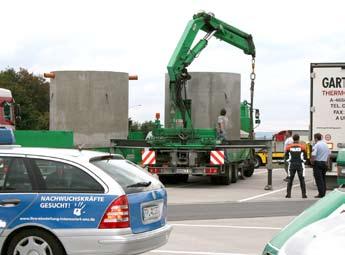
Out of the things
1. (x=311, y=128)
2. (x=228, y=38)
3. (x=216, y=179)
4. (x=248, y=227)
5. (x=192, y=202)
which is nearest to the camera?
(x=248, y=227)

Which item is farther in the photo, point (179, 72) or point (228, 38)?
point (228, 38)

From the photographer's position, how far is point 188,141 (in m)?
21.9

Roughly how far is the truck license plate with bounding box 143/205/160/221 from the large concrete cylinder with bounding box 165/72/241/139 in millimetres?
16122

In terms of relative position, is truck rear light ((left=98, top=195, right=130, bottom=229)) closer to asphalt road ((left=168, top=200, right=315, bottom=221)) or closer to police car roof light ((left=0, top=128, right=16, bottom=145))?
police car roof light ((left=0, top=128, right=16, bottom=145))

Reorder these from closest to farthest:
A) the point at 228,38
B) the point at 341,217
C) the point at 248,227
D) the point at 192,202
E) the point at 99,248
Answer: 1. the point at 341,217
2. the point at 99,248
3. the point at 248,227
4. the point at 192,202
5. the point at 228,38

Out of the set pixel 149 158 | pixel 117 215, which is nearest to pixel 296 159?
pixel 149 158

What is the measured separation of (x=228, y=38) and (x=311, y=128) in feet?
17.6

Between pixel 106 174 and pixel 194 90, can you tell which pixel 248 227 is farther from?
pixel 194 90

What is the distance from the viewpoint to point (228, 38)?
2484 centimetres

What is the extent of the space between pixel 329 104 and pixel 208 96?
4.66m

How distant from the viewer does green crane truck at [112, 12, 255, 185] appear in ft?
70.2

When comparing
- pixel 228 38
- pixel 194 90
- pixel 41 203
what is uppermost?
pixel 228 38

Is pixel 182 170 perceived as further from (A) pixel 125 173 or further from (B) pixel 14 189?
(B) pixel 14 189

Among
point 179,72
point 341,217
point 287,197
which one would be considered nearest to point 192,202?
point 287,197
